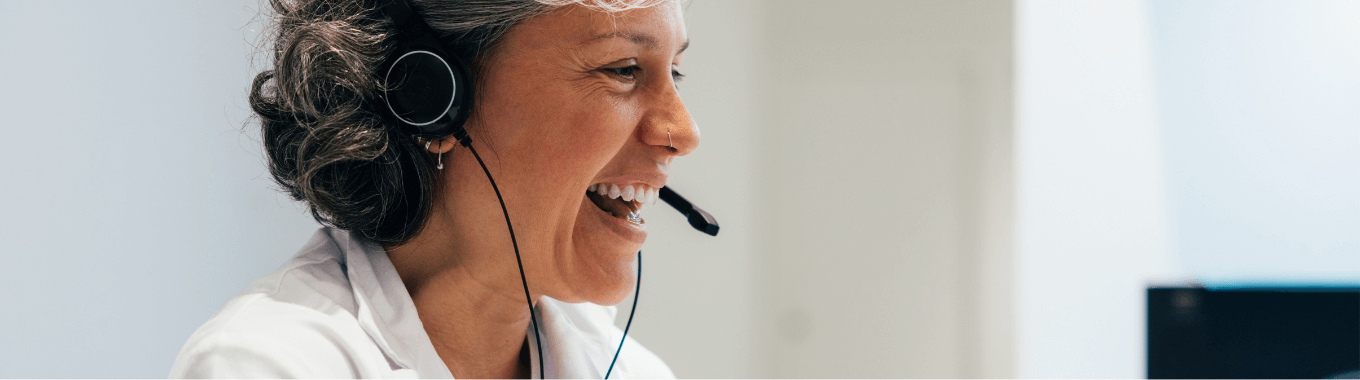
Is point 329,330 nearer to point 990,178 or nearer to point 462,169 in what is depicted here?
point 462,169

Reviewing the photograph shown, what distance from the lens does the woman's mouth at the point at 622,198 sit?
76 centimetres

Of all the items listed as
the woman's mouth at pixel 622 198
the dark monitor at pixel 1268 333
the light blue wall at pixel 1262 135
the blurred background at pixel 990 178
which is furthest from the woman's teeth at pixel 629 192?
the light blue wall at pixel 1262 135

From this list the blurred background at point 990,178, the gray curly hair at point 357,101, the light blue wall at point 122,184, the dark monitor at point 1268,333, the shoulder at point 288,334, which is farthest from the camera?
the blurred background at point 990,178

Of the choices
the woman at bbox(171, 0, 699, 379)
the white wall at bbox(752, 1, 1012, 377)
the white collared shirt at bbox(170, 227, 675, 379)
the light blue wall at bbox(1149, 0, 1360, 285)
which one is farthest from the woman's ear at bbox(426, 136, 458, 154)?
the light blue wall at bbox(1149, 0, 1360, 285)

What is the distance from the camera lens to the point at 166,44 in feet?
3.33

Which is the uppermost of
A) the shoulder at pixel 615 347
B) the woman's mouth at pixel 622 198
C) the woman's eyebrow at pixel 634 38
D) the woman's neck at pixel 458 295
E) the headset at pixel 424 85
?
the woman's eyebrow at pixel 634 38

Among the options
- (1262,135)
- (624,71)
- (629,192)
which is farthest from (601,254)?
(1262,135)

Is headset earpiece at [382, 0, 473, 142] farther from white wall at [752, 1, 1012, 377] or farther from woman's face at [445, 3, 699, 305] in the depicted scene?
white wall at [752, 1, 1012, 377]

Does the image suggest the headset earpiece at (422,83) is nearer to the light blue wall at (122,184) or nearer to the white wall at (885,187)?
the light blue wall at (122,184)

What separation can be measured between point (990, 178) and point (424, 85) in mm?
1288

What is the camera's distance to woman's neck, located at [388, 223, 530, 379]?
729 mm

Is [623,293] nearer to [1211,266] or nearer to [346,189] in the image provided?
[346,189]

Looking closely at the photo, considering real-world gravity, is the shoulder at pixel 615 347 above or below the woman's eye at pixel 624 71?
below

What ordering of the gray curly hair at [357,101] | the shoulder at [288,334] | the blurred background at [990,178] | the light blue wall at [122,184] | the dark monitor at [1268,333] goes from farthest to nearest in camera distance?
the blurred background at [990,178], the dark monitor at [1268,333], the light blue wall at [122,184], the gray curly hair at [357,101], the shoulder at [288,334]
